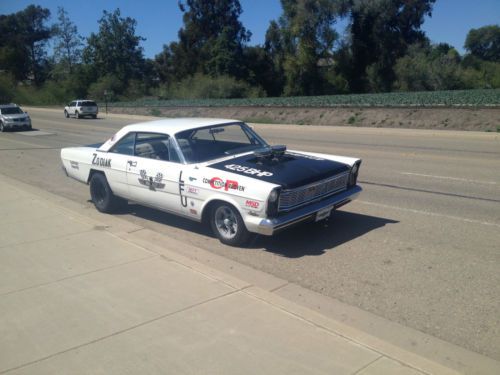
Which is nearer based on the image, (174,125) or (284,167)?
(284,167)

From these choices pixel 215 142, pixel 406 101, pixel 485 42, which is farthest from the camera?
pixel 485 42

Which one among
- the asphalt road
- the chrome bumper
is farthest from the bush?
the chrome bumper

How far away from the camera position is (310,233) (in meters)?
6.71

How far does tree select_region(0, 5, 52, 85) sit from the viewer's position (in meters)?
110

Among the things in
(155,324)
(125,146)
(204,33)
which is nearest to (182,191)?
(125,146)

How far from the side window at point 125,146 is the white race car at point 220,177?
14 millimetres

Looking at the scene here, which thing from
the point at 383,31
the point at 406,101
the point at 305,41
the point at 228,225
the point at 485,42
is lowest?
the point at 228,225

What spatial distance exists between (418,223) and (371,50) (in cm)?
6025

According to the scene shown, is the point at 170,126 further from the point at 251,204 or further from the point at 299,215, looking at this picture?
the point at 299,215

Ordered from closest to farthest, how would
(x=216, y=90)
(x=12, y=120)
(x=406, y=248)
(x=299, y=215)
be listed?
(x=299, y=215), (x=406, y=248), (x=12, y=120), (x=216, y=90)

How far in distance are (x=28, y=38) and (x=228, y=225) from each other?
122 m

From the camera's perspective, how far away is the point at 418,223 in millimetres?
6973

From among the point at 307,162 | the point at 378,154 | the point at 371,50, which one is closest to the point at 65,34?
the point at 371,50

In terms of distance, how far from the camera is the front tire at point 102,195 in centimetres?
787
